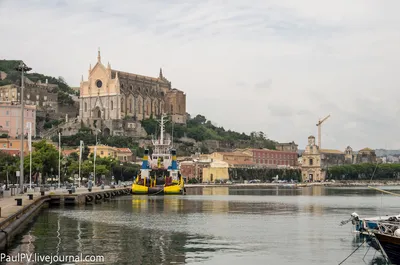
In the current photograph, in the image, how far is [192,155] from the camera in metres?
198

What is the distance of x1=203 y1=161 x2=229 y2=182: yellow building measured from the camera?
190 m

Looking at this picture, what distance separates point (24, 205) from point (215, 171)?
14401 centimetres

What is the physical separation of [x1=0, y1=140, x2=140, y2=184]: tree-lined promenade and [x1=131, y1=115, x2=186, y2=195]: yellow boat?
11.8 metres

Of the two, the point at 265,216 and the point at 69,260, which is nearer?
the point at 69,260

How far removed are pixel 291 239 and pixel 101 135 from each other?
140 metres

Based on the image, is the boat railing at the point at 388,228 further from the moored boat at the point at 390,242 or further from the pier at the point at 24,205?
the pier at the point at 24,205

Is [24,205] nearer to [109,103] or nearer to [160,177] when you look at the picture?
[160,177]

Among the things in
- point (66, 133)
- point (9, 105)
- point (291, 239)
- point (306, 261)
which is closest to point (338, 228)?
point (291, 239)

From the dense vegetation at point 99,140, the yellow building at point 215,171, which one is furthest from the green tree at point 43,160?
the yellow building at point 215,171

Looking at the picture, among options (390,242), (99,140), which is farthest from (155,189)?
(99,140)

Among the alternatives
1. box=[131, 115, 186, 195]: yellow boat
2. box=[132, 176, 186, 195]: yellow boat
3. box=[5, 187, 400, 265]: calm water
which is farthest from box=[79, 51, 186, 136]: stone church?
box=[5, 187, 400, 265]: calm water

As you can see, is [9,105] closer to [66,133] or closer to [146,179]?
[66,133]

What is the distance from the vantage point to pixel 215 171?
19062 centimetres

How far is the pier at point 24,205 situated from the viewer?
1371 inches
